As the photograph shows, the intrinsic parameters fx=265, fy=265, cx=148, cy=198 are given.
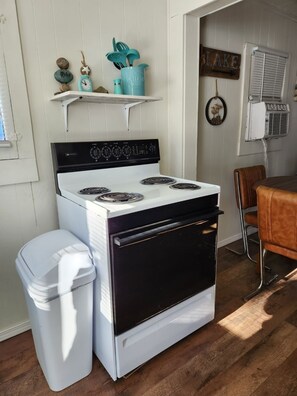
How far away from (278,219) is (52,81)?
162cm

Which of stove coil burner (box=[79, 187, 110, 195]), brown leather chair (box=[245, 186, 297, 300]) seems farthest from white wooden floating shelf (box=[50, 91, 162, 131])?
brown leather chair (box=[245, 186, 297, 300])

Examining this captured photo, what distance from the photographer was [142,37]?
1.87 meters

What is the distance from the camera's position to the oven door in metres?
1.22

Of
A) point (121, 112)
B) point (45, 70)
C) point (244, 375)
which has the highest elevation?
point (45, 70)

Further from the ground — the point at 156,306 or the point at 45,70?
the point at 45,70

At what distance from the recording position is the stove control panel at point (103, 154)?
158 centimetres

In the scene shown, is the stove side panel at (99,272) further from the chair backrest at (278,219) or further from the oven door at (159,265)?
the chair backrest at (278,219)

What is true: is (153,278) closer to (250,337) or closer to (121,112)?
(250,337)

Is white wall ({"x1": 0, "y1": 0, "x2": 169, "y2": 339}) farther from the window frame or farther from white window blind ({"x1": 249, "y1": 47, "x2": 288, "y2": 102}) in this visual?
white window blind ({"x1": 249, "y1": 47, "x2": 288, "y2": 102})

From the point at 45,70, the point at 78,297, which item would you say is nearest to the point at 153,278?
the point at 78,297

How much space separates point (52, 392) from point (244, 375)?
0.99m

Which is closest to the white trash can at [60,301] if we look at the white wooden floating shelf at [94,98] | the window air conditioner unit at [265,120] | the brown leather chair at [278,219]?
the white wooden floating shelf at [94,98]

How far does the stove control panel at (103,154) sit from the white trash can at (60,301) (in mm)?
458

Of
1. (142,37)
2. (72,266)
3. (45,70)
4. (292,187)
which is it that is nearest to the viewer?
(72,266)
